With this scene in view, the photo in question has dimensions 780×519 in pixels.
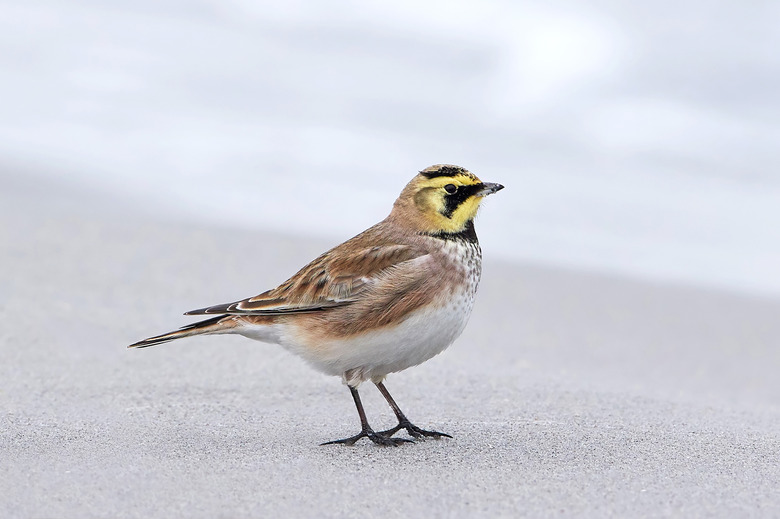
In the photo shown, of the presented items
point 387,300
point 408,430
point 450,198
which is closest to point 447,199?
point 450,198

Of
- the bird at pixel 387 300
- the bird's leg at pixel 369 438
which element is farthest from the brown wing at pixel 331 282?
the bird's leg at pixel 369 438

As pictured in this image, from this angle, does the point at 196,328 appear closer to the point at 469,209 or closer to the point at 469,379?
the point at 469,209

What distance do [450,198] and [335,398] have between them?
6.24 ft

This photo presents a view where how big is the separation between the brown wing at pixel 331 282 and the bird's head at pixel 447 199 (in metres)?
0.24

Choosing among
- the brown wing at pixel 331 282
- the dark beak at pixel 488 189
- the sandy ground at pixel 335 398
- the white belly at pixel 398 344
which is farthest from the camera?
the dark beak at pixel 488 189

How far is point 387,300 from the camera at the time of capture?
617cm

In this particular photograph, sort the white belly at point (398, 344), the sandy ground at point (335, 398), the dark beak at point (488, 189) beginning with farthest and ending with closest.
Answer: the dark beak at point (488, 189) < the white belly at point (398, 344) < the sandy ground at point (335, 398)

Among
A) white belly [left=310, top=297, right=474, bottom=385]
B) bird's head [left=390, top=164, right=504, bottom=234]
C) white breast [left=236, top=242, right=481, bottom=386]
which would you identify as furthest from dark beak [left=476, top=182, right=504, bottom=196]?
white belly [left=310, top=297, right=474, bottom=385]

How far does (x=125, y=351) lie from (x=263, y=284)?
2396 mm

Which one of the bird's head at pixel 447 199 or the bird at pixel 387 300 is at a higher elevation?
the bird's head at pixel 447 199

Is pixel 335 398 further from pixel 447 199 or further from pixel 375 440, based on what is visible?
pixel 447 199

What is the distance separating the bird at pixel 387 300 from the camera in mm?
6121

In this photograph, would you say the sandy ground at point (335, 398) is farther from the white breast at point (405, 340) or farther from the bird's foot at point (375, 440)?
the white breast at point (405, 340)

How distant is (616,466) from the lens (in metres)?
5.58
